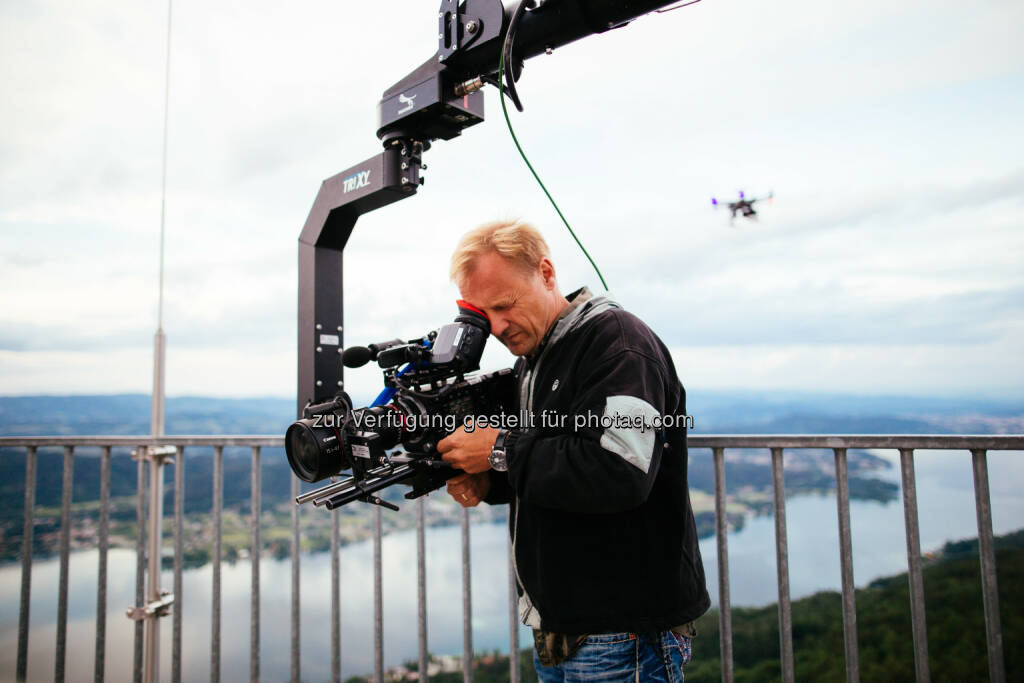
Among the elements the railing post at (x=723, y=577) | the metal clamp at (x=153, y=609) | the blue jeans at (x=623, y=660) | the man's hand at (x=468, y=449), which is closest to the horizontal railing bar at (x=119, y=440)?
the metal clamp at (x=153, y=609)

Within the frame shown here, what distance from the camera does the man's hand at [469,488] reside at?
1.51 m

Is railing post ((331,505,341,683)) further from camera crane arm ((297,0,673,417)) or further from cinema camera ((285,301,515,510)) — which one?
cinema camera ((285,301,515,510))

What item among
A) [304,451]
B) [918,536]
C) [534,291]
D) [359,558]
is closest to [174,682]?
[359,558]

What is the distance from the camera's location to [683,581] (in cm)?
128

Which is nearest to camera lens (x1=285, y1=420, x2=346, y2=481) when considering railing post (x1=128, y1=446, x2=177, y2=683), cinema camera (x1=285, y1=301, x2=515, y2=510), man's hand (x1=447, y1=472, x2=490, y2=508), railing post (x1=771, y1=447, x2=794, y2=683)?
cinema camera (x1=285, y1=301, x2=515, y2=510)

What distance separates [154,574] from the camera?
2561 mm

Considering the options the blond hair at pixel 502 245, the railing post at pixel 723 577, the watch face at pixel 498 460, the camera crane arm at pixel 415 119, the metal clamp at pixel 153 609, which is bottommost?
the metal clamp at pixel 153 609

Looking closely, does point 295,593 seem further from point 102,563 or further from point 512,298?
point 512,298

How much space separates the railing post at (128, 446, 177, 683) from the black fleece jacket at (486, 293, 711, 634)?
7.16 feet

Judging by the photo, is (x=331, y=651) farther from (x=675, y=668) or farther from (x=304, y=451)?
(x=675, y=668)

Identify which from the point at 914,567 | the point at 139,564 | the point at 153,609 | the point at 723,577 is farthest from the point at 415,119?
the point at 153,609

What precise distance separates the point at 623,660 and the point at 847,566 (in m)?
1.07

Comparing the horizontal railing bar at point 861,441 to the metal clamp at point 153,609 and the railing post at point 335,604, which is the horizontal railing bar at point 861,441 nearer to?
the railing post at point 335,604

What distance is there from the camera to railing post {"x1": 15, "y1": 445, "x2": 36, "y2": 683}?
2547 millimetres
